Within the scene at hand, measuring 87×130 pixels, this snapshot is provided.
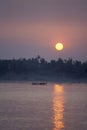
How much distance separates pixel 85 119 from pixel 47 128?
23.8 ft

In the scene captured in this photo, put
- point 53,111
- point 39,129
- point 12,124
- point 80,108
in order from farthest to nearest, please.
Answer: point 80,108 < point 53,111 < point 12,124 < point 39,129

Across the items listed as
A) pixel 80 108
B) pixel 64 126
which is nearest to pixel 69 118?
pixel 64 126

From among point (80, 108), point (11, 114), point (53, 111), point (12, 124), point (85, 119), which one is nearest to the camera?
point (12, 124)

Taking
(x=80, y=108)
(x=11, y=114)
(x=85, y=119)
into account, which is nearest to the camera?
(x=85, y=119)

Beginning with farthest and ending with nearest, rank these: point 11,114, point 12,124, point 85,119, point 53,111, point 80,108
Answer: point 80,108 < point 53,111 < point 11,114 < point 85,119 < point 12,124

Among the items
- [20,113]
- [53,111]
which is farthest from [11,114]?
[53,111]

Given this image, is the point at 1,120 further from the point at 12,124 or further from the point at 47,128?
the point at 47,128

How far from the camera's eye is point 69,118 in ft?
167

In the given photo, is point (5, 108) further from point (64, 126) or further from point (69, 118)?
point (64, 126)

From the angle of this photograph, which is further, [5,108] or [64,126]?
[5,108]

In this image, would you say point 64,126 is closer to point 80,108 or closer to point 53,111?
point 53,111

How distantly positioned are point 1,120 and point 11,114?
5.68 meters

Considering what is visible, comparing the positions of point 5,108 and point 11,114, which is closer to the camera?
point 11,114

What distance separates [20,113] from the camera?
55.3 m
